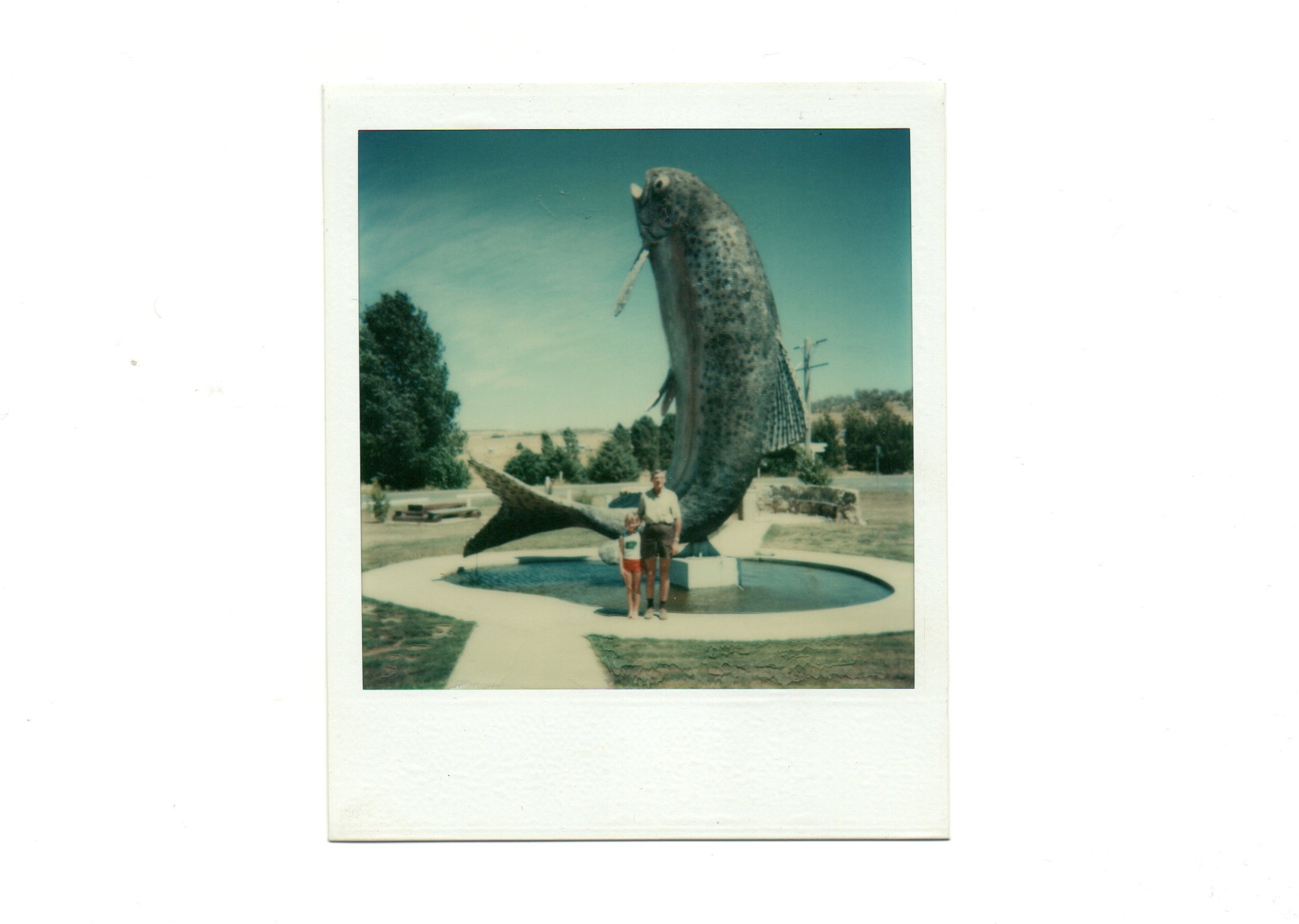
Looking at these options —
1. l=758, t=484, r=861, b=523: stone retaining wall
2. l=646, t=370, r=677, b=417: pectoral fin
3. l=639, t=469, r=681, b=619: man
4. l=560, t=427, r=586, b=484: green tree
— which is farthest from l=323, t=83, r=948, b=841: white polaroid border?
l=646, t=370, r=677, b=417: pectoral fin

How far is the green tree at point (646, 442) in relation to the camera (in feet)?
9.05

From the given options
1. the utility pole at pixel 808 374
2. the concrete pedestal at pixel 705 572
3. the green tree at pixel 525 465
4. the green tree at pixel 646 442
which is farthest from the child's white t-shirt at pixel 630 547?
the utility pole at pixel 808 374

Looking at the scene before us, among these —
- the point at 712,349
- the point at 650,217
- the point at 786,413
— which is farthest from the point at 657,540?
the point at 650,217

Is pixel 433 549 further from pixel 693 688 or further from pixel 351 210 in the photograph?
pixel 351 210

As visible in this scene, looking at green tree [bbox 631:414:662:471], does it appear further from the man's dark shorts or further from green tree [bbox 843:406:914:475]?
green tree [bbox 843:406:914:475]

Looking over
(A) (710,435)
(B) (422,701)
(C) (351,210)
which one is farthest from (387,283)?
(B) (422,701)

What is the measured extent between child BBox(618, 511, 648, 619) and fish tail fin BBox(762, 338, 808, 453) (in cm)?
70

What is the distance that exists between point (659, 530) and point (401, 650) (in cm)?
124

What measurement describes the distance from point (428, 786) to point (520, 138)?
9.19ft

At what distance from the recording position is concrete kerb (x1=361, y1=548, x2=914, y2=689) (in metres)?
2.67

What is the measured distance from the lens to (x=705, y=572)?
2.73 metres

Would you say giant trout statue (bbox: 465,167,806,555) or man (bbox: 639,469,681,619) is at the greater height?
giant trout statue (bbox: 465,167,806,555)

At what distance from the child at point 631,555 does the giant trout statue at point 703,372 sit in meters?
0.04

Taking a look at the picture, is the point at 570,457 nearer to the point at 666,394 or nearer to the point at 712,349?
the point at 666,394
